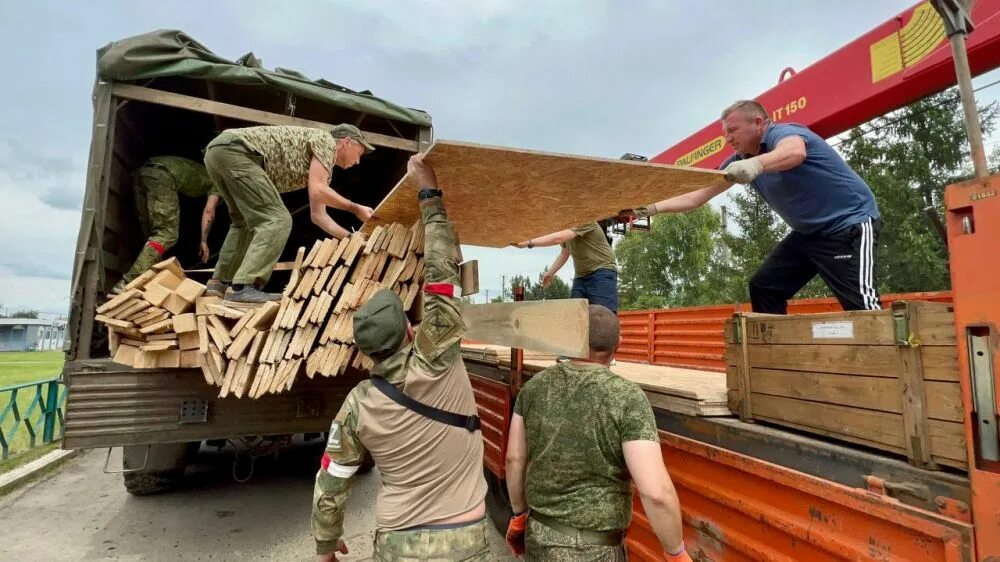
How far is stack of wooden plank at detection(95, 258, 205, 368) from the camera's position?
275 centimetres

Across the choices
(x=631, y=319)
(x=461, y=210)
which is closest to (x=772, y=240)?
(x=631, y=319)

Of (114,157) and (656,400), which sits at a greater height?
(114,157)

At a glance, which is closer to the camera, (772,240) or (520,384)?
(520,384)

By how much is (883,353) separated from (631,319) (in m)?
5.67

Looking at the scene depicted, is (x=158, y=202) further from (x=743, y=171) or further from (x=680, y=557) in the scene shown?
(x=680, y=557)

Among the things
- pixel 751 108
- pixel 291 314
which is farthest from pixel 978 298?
pixel 291 314

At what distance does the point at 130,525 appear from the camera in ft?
14.0

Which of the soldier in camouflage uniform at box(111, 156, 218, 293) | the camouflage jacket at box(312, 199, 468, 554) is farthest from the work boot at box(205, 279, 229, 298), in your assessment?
the camouflage jacket at box(312, 199, 468, 554)

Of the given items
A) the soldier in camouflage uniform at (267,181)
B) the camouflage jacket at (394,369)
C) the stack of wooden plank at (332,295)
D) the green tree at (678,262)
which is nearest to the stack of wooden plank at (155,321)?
the soldier in camouflage uniform at (267,181)

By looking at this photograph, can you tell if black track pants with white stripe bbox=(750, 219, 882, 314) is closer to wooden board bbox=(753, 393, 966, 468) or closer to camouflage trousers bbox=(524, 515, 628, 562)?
wooden board bbox=(753, 393, 966, 468)

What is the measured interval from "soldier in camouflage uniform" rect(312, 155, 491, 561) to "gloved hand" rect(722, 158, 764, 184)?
1.22 m

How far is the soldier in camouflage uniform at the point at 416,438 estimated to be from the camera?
1964 millimetres

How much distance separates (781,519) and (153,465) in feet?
15.0

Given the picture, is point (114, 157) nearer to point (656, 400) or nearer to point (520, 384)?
point (520, 384)
